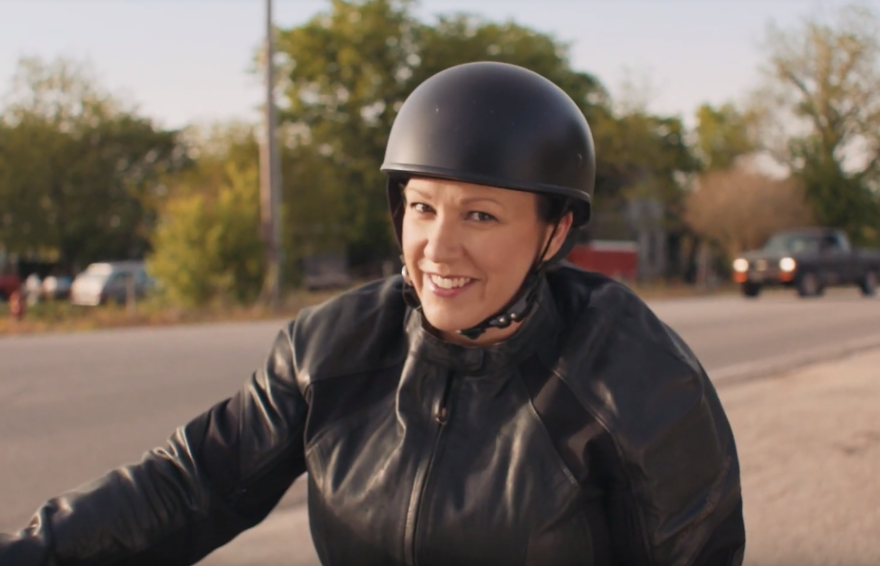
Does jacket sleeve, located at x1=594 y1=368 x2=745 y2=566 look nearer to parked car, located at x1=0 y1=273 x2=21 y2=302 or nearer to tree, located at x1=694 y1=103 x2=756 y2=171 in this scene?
parked car, located at x1=0 y1=273 x2=21 y2=302

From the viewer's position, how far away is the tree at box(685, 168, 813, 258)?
38.7 meters

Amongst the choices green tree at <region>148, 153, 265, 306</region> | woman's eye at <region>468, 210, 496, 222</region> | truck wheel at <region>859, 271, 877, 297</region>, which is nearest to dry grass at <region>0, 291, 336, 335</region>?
green tree at <region>148, 153, 265, 306</region>

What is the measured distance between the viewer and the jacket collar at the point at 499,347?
77.8 inches

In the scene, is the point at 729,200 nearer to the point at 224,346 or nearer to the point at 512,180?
the point at 224,346

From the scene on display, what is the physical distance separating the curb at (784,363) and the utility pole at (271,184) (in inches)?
442

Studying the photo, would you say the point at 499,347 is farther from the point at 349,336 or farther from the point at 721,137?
the point at 721,137

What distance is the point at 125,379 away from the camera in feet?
31.4

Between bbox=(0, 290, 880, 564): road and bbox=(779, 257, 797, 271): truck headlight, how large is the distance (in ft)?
27.5

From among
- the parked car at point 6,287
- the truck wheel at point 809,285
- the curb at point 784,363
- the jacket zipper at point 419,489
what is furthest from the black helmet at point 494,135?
the parked car at point 6,287

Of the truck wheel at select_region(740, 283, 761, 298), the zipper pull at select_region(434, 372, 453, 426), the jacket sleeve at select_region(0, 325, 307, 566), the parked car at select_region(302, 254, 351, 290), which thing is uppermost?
the zipper pull at select_region(434, 372, 453, 426)

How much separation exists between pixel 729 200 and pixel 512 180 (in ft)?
125

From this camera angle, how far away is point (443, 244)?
2008 mm

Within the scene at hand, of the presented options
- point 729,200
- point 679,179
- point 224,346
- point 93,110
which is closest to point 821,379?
point 224,346

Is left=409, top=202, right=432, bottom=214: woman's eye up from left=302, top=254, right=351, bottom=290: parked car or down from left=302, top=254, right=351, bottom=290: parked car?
up
